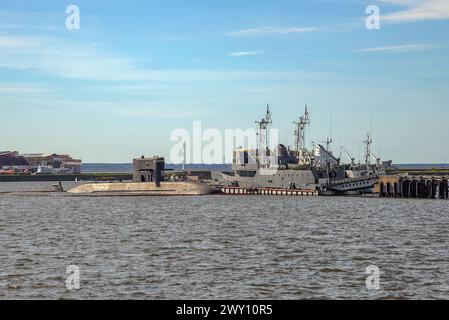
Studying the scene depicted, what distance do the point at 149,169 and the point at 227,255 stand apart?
98130 millimetres

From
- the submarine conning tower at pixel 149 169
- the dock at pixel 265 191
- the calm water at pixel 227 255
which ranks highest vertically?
the submarine conning tower at pixel 149 169

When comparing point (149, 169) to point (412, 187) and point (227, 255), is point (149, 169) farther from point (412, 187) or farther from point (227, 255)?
point (227, 255)

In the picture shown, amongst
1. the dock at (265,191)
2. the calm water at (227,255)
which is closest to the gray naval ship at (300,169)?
the dock at (265,191)

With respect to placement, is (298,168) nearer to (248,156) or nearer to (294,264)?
(248,156)

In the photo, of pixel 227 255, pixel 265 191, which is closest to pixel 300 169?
pixel 265 191

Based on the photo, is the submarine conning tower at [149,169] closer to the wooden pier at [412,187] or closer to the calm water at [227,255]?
the wooden pier at [412,187]

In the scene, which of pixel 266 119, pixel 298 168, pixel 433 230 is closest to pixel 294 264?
pixel 433 230

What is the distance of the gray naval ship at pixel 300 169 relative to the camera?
13100 cm

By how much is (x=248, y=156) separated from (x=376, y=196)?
31017 mm

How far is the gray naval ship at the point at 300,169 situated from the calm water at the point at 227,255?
45.6 meters

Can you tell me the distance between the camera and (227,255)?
149 feet

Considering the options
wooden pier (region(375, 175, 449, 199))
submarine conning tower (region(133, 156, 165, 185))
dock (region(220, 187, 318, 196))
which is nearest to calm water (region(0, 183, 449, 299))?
wooden pier (region(375, 175, 449, 199))

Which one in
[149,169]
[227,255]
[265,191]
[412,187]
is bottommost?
[227,255]
